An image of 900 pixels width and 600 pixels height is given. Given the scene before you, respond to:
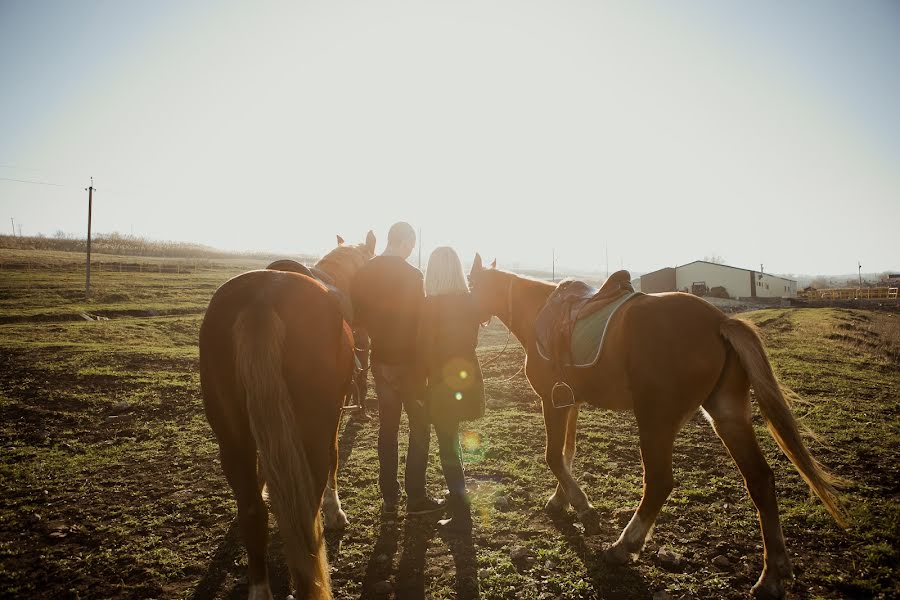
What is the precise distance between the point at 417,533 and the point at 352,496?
1.00 metres

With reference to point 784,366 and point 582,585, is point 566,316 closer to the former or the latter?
point 582,585

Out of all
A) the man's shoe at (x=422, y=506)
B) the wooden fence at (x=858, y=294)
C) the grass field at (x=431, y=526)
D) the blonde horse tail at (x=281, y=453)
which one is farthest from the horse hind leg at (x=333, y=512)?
the wooden fence at (x=858, y=294)

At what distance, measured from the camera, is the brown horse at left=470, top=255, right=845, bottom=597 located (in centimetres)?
310

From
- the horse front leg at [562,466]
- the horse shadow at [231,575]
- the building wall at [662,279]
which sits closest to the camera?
the horse shadow at [231,575]

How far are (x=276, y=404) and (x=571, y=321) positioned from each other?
2.64m

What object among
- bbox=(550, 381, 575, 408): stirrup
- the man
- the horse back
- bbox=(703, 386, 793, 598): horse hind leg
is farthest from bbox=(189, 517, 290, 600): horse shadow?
bbox=(703, 386, 793, 598): horse hind leg

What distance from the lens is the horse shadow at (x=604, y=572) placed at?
118 inches

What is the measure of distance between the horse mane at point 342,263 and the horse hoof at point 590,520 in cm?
320

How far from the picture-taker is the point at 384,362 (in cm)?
400

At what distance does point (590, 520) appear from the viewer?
12.3ft

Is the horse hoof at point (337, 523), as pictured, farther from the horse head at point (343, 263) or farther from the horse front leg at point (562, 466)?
the horse head at point (343, 263)

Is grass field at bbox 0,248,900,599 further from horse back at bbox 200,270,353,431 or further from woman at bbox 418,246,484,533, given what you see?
horse back at bbox 200,270,353,431

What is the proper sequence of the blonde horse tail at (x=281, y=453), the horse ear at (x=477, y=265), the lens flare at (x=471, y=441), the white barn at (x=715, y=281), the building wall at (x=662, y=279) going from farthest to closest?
the building wall at (x=662, y=279) < the white barn at (x=715, y=281) < the lens flare at (x=471, y=441) < the horse ear at (x=477, y=265) < the blonde horse tail at (x=281, y=453)

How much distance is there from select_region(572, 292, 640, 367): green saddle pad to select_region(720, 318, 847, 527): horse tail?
2.95 feet
